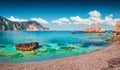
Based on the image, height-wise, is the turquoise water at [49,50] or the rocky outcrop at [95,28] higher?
the rocky outcrop at [95,28]

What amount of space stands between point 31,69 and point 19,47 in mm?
24911

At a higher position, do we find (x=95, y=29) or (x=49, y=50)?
(x=95, y=29)

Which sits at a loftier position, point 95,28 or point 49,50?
point 95,28

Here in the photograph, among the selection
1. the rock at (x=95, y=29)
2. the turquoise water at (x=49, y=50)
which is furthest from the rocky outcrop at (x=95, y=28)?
the turquoise water at (x=49, y=50)

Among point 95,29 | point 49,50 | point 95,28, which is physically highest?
point 95,28

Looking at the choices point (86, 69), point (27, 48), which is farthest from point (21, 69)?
point (27, 48)

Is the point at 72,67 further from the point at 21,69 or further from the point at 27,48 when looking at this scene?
the point at 27,48

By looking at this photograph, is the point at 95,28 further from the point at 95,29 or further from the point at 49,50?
the point at 49,50

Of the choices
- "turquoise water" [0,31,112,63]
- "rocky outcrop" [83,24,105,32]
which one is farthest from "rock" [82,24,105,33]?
"turquoise water" [0,31,112,63]

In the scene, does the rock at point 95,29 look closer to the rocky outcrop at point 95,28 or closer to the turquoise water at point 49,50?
the rocky outcrop at point 95,28

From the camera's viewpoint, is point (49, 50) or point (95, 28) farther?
point (95, 28)

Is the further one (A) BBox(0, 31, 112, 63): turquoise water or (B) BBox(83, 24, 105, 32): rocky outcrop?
(B) BBox(83, 24, 105, 32): rocky outcrop

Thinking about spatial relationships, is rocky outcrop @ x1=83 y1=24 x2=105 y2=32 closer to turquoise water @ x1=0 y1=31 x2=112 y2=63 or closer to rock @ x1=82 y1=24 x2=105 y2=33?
rock @ x1=82 y1=24 x2=105 y2=33

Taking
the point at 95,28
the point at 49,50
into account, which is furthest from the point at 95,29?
the point at 49,50
